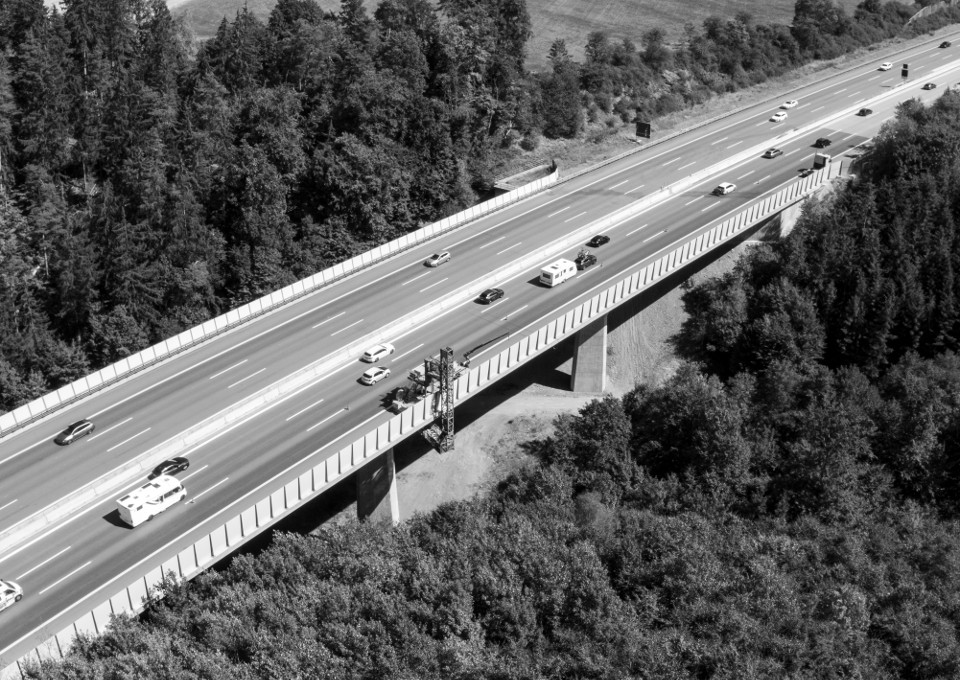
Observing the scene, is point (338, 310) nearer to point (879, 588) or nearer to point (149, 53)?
point (879, 588)

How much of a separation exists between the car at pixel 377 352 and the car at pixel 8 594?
82.0ft

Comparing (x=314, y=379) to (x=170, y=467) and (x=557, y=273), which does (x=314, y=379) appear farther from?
(x=557, y=273)

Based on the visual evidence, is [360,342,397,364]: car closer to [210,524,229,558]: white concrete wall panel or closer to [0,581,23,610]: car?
[210,524,229,558]: white concrete wall panel

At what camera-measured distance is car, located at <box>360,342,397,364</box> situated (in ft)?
192

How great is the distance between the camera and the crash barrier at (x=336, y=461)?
128ft

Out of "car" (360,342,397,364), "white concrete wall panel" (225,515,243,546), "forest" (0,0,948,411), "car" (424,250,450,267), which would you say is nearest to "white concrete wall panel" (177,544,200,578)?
"white concrete wall panel" (225,515,243,546)

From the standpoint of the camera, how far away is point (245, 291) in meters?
77.9

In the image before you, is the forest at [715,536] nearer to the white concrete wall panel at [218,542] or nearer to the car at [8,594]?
the white concrete wall panel at [218,542]

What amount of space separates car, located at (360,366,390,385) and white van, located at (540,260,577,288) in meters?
17.1

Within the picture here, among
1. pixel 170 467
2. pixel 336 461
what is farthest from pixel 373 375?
pixel 170 467

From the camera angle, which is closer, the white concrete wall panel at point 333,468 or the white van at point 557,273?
the white concrete wall panel at point 333,468

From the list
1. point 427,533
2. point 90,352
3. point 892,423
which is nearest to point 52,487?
point 427,533

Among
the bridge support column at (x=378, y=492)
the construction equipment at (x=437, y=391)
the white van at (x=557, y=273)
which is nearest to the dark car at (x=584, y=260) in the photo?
the white van at (x=557, y=273)

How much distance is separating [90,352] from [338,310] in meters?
21.9
